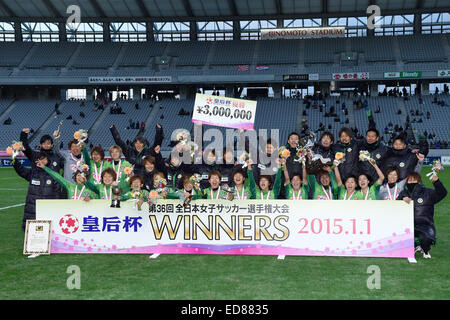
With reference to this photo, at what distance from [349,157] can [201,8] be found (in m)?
39.2

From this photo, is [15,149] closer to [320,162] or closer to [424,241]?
[320,162]

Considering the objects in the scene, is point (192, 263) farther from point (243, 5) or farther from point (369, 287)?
point (243, 5)

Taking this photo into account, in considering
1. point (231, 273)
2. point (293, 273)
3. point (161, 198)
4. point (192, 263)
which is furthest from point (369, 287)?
point (161, 198)

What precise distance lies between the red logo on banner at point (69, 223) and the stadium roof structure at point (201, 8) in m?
38.4

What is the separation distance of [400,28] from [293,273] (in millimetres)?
49717

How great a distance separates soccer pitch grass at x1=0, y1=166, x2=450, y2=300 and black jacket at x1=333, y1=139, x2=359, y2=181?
1.98m

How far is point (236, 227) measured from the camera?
7969 mm

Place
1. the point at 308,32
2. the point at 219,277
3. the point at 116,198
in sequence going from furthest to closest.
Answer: the point at 308,32, the point at 116,198, the point at 219,277

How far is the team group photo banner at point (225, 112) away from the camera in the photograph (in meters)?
9.35

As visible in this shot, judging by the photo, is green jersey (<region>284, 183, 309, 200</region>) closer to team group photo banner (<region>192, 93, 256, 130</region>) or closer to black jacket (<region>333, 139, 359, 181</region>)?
black jacket (<region>333, 139, 359, 181</region>)

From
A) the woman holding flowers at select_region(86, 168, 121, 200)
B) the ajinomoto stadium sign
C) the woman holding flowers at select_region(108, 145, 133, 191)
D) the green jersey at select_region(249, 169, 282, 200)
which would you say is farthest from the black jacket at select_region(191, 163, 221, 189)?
the ajinomoto stadium sign

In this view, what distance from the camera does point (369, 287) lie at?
6.20m

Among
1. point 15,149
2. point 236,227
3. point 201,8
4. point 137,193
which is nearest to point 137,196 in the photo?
point 137,193

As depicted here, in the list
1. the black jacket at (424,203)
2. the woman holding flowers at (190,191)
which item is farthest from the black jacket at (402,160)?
the woman holding flowers at (190,191)
